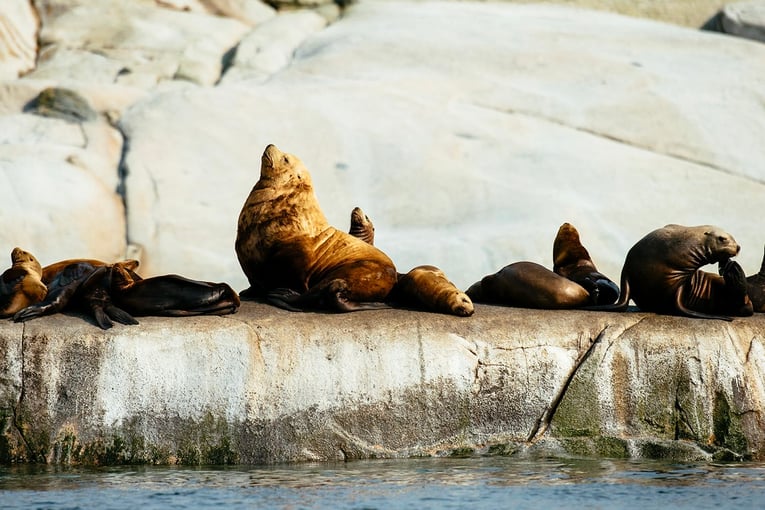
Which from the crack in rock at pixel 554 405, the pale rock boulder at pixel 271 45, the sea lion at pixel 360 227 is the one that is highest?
the pale rock boulder at pixel 271 45

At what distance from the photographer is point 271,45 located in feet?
64.1

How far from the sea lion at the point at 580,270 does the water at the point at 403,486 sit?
152cm

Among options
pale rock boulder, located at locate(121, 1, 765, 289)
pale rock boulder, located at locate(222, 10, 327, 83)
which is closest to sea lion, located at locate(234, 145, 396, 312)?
pale rock boulder, located at locate(121, 1, 765, 289)

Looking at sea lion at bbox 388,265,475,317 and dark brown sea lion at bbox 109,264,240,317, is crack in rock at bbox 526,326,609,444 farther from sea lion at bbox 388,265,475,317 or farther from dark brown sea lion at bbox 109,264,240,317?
dark brown sea lion at bbox 109,264,240,317

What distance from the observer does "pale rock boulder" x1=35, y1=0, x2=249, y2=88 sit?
18531 mm

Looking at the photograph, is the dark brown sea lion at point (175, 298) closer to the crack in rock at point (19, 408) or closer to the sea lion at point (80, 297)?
the sea lion at point (80, 297)

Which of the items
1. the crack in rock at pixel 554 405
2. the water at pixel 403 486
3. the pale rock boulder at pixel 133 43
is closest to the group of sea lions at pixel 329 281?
→ the crack in rock at pixel 554 405

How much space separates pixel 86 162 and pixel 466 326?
8817mm

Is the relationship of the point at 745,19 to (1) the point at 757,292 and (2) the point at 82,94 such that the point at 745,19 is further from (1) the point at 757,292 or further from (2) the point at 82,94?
(1) the point at 757,292

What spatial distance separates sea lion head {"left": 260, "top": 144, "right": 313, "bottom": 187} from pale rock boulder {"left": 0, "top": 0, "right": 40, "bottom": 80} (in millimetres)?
10951

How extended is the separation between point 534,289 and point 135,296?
2449 mm

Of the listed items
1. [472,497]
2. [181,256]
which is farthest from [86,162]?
[472,497]

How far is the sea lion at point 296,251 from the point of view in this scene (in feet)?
26.2

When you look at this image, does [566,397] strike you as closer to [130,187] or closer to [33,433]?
[33,433]
